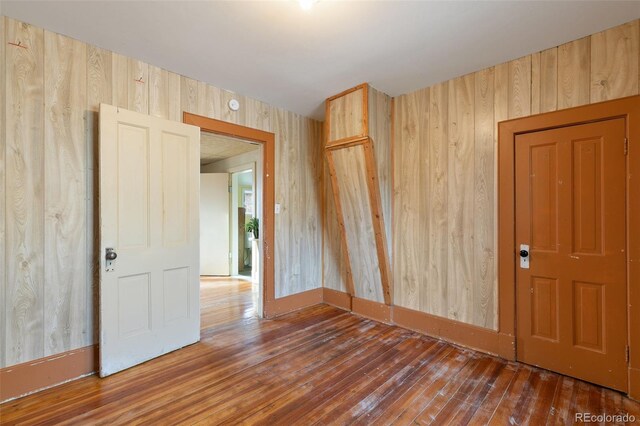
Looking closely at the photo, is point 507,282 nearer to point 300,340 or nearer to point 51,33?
point 300,340

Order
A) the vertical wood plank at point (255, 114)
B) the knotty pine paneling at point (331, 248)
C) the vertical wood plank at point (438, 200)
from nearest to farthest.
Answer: the vertical wood plank at point (438, 200)
the vertical wood plank at point (255, 114)
the knotty pine paneling at point (331, 248)

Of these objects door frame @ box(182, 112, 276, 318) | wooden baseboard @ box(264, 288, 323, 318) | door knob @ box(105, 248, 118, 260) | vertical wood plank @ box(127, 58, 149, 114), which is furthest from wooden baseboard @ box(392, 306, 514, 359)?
vertical wood plank @ box(127, 58, 149, 114)

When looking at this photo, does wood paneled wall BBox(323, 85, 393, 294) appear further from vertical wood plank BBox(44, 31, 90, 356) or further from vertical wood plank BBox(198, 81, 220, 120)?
vertical wood plank BBox(44, 31, 90, 356)

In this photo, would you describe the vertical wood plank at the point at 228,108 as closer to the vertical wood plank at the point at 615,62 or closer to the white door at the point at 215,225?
the white door at the point at 215,225

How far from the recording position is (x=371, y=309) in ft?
11.3

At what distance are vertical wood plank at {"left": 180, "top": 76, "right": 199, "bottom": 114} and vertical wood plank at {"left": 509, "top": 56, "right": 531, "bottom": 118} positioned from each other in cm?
291

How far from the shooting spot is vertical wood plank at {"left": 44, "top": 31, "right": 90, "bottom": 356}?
2.10 metres

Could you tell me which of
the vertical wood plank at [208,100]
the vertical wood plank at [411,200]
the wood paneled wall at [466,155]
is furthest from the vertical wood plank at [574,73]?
the vertical wood plank at [208,100]

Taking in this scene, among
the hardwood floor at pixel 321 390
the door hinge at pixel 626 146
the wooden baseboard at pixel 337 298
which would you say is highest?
the door hinge at pixel 626 146

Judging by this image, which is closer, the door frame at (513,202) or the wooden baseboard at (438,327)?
the door frame at (513,202)

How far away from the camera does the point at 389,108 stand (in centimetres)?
321

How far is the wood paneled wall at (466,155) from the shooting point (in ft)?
6.98

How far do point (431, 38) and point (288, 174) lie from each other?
215 centimetres

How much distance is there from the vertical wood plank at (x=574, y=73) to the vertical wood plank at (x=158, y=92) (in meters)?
3.34
